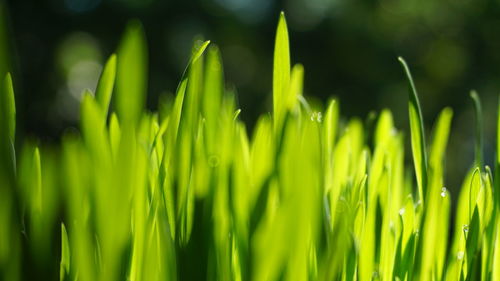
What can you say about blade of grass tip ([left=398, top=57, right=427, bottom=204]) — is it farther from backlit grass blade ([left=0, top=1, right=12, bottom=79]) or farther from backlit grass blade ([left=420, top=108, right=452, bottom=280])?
backlit grass blade ([left=0, top=1, right=12, bottom=79])

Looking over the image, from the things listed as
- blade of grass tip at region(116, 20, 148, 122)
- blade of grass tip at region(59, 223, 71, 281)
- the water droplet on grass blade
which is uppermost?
blade of grass tip at region(116, 20, 148, 122)

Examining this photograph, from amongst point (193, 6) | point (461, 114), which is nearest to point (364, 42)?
point (461, 114)

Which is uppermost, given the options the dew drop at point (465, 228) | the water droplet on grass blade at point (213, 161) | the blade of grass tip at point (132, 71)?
the blade of grass tip at point (132, 71)

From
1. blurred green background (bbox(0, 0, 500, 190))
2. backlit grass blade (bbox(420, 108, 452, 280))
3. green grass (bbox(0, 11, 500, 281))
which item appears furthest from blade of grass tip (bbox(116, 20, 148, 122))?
blurred green background (bbox(0, 0, 500, 190))

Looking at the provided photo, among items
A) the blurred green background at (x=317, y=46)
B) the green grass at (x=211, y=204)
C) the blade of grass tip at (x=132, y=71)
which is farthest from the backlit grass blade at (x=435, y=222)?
the blurred green background at (x=317, y=46)

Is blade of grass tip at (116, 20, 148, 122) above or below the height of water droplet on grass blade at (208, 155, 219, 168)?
above

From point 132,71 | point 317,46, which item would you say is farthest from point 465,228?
point 317,46

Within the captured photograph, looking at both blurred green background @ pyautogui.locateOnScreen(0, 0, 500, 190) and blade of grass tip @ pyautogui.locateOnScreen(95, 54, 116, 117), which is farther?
blurred green background @ pyautogui.locateOnScreen(0, 0, 500, 190)

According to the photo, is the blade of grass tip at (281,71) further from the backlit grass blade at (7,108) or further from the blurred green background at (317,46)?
the blurred green background at (317,46)
